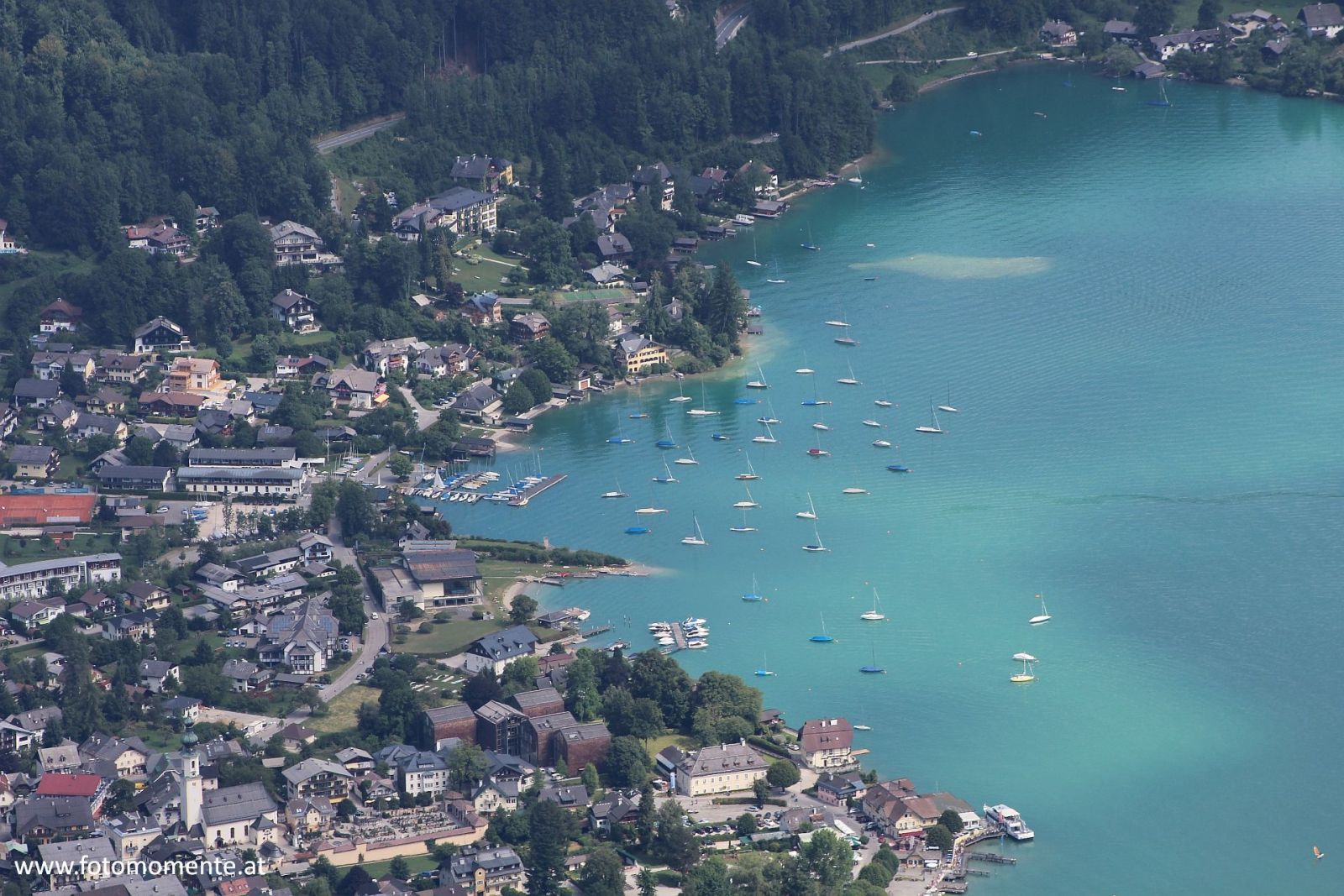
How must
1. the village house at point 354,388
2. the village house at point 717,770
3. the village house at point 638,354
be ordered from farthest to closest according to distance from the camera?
the village house at point 638,354, the village house at point 354,388, the village house at point 717,770

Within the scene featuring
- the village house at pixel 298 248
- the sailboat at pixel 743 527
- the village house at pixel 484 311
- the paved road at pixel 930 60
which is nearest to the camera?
the sailboat at pixel 743 527

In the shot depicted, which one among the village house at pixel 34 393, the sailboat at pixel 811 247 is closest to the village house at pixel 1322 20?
the sailboat at pixel 811 247

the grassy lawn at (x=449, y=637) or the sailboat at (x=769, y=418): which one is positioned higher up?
the sailboat at (x=769, y=418)

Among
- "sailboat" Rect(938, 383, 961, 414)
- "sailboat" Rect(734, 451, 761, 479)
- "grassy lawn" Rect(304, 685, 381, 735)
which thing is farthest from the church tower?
"sailboat" Rect(938, 383, 961, 414)

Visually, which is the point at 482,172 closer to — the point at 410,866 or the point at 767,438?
the point at 767,438

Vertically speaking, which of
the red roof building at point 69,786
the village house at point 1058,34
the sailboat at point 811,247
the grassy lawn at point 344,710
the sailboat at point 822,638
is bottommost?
the sailboat at point 822,638

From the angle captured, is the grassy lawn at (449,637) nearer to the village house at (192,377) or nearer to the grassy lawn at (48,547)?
the grassy lawn at (48,547)

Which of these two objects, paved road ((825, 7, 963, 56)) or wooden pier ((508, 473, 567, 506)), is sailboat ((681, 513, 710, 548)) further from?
paved road ((825, 7, 963, 56))

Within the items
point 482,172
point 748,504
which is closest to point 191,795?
point 748,504
